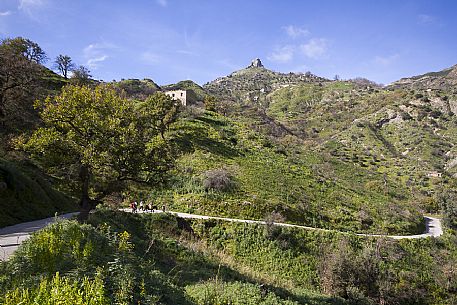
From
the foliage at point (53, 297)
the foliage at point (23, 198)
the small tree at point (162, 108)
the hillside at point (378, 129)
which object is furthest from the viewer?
the hillside at point (378, 129)

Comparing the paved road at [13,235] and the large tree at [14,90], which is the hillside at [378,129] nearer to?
the large tree at [14,90]

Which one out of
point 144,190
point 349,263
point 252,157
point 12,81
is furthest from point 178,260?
point 252,157

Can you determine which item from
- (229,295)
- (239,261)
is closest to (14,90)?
(239,261)

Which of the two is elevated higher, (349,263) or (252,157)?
(252,157)

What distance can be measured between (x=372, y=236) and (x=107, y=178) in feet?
70.8

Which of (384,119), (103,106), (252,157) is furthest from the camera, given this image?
(384,119)

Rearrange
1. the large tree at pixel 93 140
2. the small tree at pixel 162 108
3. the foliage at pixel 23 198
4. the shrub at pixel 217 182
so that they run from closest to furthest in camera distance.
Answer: the large tree at pixel 93 140 < the foliage at pixel 23 198 < the shrub at pixel 217 182 < the small tree at pixel 162 108

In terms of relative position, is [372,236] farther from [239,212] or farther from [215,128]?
[215,128]

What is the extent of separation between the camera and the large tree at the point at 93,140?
11328 mm

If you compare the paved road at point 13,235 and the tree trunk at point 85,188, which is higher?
the tree trunk at point 85,188

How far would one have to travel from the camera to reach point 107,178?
495 inches

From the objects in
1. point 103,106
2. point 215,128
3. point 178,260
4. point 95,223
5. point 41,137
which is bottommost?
point 178,260

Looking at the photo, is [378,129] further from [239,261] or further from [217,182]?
[239,261]

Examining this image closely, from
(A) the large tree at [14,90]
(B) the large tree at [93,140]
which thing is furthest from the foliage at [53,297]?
(A) the large tree at [14,90]
